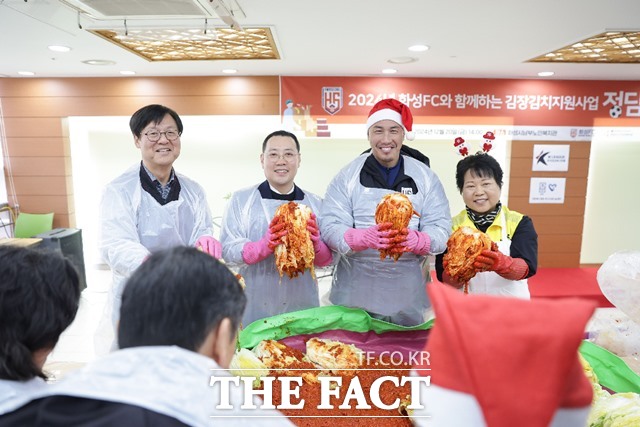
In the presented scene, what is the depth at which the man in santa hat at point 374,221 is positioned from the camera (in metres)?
2.01

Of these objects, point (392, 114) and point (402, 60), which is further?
point (402, 60)

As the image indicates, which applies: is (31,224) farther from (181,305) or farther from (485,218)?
(181,305)

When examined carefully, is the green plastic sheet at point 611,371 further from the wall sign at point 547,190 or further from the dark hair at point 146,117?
the wall sign at point 547,190

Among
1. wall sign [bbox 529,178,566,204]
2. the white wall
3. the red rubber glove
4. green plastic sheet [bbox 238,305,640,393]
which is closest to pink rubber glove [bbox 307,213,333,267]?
green plastic sheet [bbox 238,305,640,393]

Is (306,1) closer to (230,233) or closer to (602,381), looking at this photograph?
(230,233)

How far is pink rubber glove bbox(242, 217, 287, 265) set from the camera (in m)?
1.82

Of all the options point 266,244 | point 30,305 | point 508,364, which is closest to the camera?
point 508,364

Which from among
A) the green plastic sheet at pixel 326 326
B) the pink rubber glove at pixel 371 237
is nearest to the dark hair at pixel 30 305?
the green plastic sheet at pixel 326 326

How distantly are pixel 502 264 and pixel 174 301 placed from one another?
155cm

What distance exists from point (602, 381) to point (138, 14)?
3.04 m

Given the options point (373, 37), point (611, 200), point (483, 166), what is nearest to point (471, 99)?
point (373, 37)

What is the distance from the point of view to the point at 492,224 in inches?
82.3

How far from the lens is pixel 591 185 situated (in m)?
5.92

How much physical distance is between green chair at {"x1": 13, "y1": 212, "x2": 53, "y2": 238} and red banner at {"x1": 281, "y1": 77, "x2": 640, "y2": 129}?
11.1 feet
